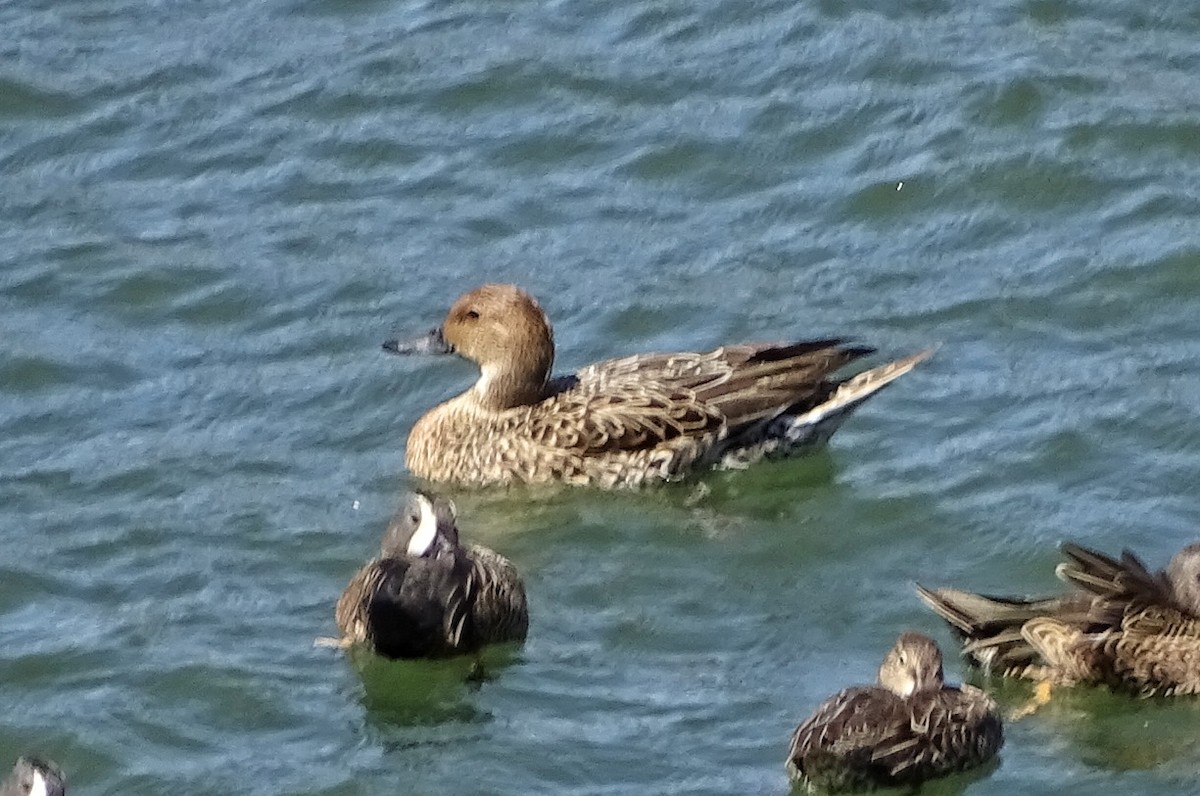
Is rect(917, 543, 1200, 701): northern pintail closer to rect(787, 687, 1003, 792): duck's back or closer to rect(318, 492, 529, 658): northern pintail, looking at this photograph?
rect(787, 687, 1003, 792): duck's back

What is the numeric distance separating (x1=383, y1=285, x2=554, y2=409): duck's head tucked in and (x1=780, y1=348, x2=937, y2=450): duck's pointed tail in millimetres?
1097

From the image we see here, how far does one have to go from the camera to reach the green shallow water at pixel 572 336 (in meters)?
9.20

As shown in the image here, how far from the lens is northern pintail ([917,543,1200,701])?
8.95 meters

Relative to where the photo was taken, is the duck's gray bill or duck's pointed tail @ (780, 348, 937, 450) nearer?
duck's pointed tail @ (780, 348, 937, 450)

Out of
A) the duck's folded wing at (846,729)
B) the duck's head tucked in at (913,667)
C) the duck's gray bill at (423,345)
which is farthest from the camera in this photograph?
the duck's gray bill at (423,345)

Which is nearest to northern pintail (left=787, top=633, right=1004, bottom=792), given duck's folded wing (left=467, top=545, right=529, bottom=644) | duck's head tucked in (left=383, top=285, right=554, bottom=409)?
duck's folded wing (left=467, top=545, right=529, bottom=644)

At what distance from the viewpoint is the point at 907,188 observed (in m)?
13.6

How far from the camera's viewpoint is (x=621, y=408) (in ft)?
38.2

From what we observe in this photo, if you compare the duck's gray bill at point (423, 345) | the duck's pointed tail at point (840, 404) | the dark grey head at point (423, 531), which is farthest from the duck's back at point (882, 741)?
the duck's gray bill at point (423, 345)

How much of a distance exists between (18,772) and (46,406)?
4650 millimetres

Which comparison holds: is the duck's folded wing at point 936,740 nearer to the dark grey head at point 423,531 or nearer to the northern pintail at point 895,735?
the northern pintail at point 895,735

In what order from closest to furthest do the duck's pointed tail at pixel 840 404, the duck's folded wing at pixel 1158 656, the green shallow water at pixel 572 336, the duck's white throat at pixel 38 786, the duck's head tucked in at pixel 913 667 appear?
the duck's white throat at pixel 38 786
the duck's head tucked in at pixel 913 667
the duck's folded wing at pixel 1158 656
the green shallow water at pixel 572 336
the duck's pointed tail at pixel 840 404

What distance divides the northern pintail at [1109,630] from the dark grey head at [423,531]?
1781 mm

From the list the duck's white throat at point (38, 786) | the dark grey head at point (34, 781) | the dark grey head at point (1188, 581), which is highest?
the duck's white throat at point (38, 786)
